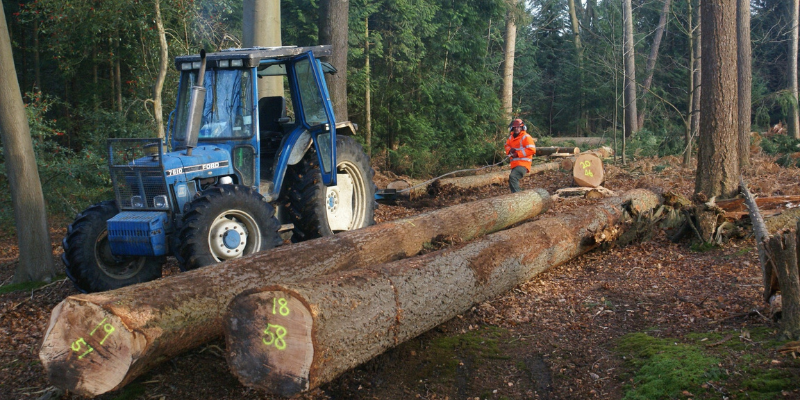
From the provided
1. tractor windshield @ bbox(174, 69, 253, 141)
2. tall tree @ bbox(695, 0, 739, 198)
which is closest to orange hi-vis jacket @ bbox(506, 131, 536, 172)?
tall tree @ bbox(695, 0, 739, 198)

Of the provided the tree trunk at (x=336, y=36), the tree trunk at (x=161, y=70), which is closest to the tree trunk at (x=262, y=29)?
the tree trunk at (x=336, y=36)

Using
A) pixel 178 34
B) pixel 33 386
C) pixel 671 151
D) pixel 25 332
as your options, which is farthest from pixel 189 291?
pixel 671 151

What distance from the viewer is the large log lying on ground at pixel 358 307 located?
388 centimetres

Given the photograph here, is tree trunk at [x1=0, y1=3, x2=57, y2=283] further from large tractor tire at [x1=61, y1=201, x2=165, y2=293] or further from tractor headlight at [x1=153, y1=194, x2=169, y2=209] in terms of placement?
tractor headlight at [x1=153, y1=194, x2=169, y2=209]

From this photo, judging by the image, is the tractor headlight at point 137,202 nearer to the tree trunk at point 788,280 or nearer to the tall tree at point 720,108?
the tree trunk at point 788,280

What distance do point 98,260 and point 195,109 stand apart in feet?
6.26

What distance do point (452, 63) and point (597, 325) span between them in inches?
682

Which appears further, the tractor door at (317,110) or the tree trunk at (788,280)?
the tractor door at (317,110)

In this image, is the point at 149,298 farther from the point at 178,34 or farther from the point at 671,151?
the point at 671,151

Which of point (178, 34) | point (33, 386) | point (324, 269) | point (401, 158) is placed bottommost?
point (33, 386)

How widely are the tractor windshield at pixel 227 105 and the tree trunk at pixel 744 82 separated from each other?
12221 mm

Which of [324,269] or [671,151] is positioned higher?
[671,151]

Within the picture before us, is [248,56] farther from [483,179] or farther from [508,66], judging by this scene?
[508,66]

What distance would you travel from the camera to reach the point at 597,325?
17.9 ft
